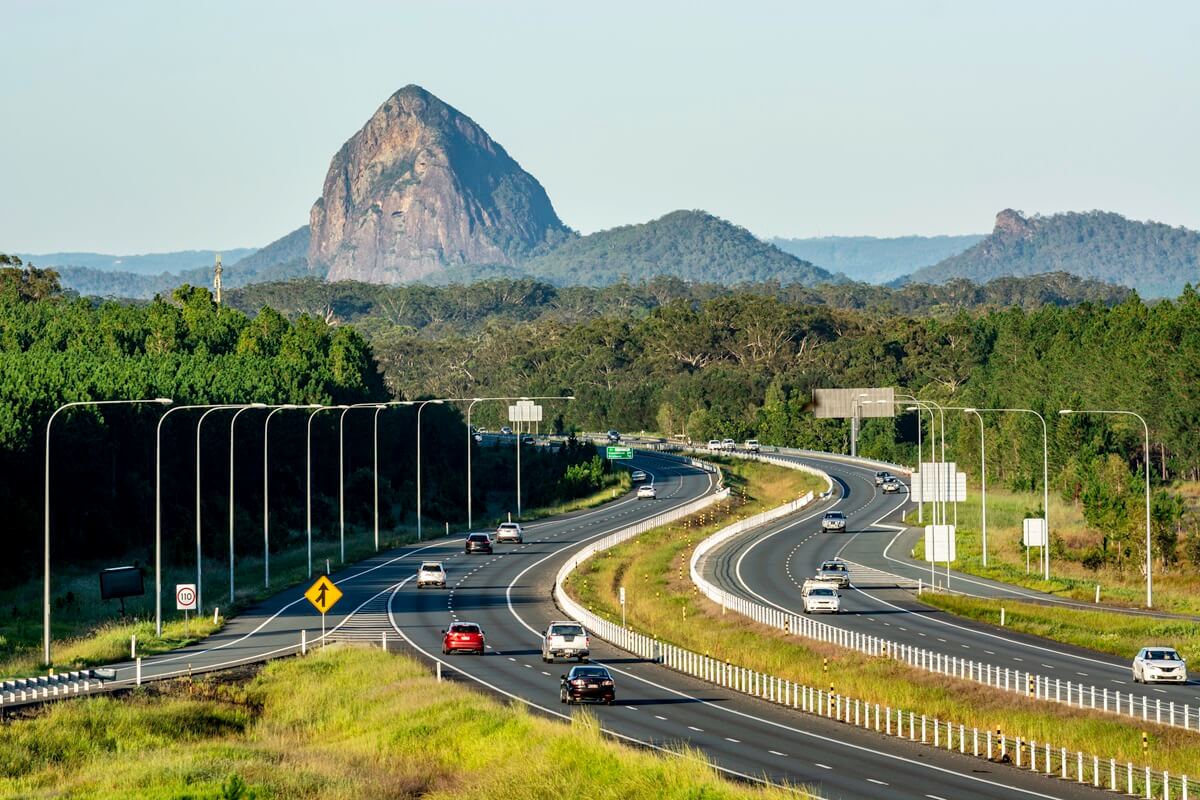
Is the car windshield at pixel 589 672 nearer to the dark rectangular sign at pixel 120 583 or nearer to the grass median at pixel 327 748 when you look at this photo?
the grass median at pixel 327 748

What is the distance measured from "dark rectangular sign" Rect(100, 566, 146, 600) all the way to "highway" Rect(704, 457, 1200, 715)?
1058 inches

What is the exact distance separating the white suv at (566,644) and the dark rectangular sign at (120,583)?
25895 millimetres

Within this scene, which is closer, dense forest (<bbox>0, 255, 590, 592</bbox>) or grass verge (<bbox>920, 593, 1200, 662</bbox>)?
grass verge (<bbox>920, 593, 1200, 662</bbox>)

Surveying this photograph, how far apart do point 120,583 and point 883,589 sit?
3558 centimetres

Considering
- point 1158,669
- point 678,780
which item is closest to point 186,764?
point 678,780

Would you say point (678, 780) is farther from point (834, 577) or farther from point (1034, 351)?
point (1034, 351)

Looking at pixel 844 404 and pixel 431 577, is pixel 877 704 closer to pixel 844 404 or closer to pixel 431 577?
pixel 431 577

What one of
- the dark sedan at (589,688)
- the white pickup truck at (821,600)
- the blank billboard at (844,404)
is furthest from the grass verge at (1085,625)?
the blank billboard at (844,404)

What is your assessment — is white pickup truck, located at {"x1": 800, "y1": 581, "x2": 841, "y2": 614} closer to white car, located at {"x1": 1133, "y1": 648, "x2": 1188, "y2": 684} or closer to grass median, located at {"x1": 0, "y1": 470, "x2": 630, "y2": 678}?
white car, located at {"x1": 1133, "y1": 648, "x2": 1188, "y2": 684}

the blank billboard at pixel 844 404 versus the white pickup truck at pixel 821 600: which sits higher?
the blank billboard at pixel 844 404

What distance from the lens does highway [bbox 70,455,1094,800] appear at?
3919 centimetres

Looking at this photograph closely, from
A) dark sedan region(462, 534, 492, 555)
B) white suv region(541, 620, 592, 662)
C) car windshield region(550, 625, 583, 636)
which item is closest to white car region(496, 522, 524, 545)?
dark sedan region(462, 534, 492, 555)

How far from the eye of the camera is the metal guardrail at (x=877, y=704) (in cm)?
3897

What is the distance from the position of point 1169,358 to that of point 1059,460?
11.4 m
